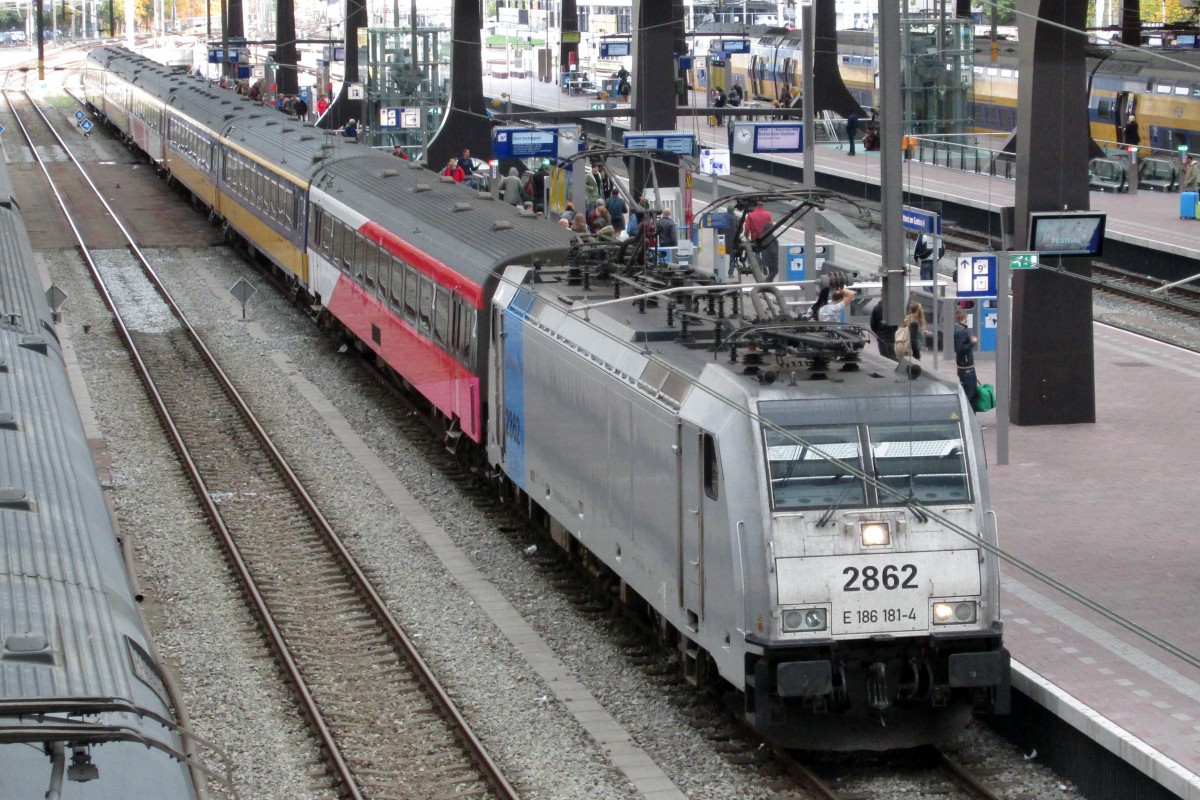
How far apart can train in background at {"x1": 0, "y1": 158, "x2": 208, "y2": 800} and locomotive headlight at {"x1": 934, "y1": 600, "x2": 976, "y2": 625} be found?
470 centimetres

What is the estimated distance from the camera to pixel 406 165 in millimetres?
27031

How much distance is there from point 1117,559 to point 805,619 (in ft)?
16.5

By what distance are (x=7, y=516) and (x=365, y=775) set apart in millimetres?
4103

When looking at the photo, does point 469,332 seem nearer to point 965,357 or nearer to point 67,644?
point 965,357

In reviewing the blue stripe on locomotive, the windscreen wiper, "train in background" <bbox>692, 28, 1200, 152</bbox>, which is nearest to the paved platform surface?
the windscreen wiper

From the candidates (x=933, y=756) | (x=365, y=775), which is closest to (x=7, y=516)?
(x=365, y=775)

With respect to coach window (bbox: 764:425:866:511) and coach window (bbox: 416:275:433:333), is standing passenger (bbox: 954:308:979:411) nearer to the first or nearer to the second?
coach window (bbox: 416:275:433:333)

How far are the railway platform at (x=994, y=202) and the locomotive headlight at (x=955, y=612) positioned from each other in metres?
16.3

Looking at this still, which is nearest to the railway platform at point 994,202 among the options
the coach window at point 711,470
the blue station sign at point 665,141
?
the blue station sign at point 665,141

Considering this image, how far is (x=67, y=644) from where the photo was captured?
6293 mm

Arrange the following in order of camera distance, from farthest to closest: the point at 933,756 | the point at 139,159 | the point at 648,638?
the point at 139,159, the point at 648,638, the point at 933,756

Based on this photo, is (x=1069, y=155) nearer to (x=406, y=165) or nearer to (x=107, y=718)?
(x=406, y=165)

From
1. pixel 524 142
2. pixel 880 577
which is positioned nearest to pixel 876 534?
pixel 880 577

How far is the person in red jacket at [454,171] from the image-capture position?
106ft
